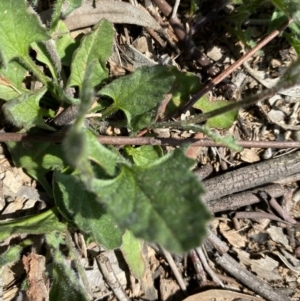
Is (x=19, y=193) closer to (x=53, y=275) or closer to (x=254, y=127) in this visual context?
(x=53, y=275)

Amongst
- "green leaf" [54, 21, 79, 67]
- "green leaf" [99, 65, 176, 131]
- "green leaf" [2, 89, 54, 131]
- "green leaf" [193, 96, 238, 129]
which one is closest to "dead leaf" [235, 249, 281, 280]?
"green leaf" [193, 96, 238, 129]

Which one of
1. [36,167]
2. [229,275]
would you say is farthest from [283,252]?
[36,167]

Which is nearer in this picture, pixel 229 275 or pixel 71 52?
pixel 71 52

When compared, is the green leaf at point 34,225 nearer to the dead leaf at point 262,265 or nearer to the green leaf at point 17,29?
the green leaf at point 17,29

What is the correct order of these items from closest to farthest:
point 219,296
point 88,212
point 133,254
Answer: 1. point 88,212
2. point 133,254
3. point 219,296

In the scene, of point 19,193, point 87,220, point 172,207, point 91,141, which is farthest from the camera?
point 19,193

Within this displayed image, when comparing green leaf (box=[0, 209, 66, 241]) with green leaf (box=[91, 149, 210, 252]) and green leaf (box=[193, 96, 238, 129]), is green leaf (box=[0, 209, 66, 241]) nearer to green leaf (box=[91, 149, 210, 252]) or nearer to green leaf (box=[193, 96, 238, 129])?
green leaf (box=[91, 149, 210, 252])

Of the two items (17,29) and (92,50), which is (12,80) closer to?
(17,29)

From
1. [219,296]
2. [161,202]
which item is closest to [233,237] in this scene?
[219,296]
